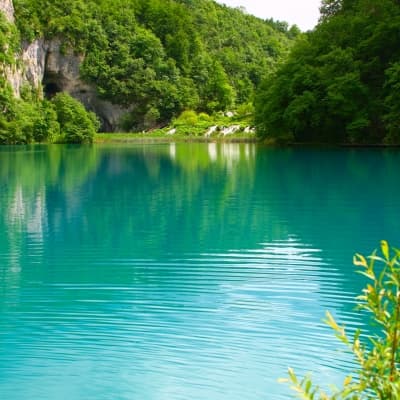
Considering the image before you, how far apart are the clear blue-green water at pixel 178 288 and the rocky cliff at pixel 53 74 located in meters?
52.3

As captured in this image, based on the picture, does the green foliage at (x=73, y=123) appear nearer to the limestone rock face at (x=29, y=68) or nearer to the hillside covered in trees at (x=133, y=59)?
the hillside covered in trees at (x=133, y=59)

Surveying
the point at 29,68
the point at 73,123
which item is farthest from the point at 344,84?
the point at 29,68

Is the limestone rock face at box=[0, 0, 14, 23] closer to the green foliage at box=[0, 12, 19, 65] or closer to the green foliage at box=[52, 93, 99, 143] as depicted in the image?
the green foliage at box=[0, 12, 19, 65]

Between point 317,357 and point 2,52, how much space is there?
60.9 metres

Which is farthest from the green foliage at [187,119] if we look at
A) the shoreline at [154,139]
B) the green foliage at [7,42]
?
the green foliage at [7,42]

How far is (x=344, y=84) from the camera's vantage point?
40.6 meters

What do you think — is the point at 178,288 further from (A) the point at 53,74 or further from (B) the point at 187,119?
(A) the point at 53,74

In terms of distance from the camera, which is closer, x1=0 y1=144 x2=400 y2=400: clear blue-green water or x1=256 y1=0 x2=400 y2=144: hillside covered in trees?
x1=0 y1=144 x2=400 y2=400: clear blue-green water

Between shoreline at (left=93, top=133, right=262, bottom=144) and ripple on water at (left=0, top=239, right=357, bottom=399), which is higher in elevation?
shoreline at (left=93, top=133, right=262, bottom=144)

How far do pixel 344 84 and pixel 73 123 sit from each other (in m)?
34.4

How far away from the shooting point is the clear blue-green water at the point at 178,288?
5621 mm

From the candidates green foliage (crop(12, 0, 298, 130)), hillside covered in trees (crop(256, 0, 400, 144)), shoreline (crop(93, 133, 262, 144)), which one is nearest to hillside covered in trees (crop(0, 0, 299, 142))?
green foliage (crop(12, 0, 298, 130))

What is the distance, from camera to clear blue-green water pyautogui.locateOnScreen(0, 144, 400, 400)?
18.4 ft

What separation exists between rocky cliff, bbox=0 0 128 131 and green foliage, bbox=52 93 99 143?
15.6 ft
